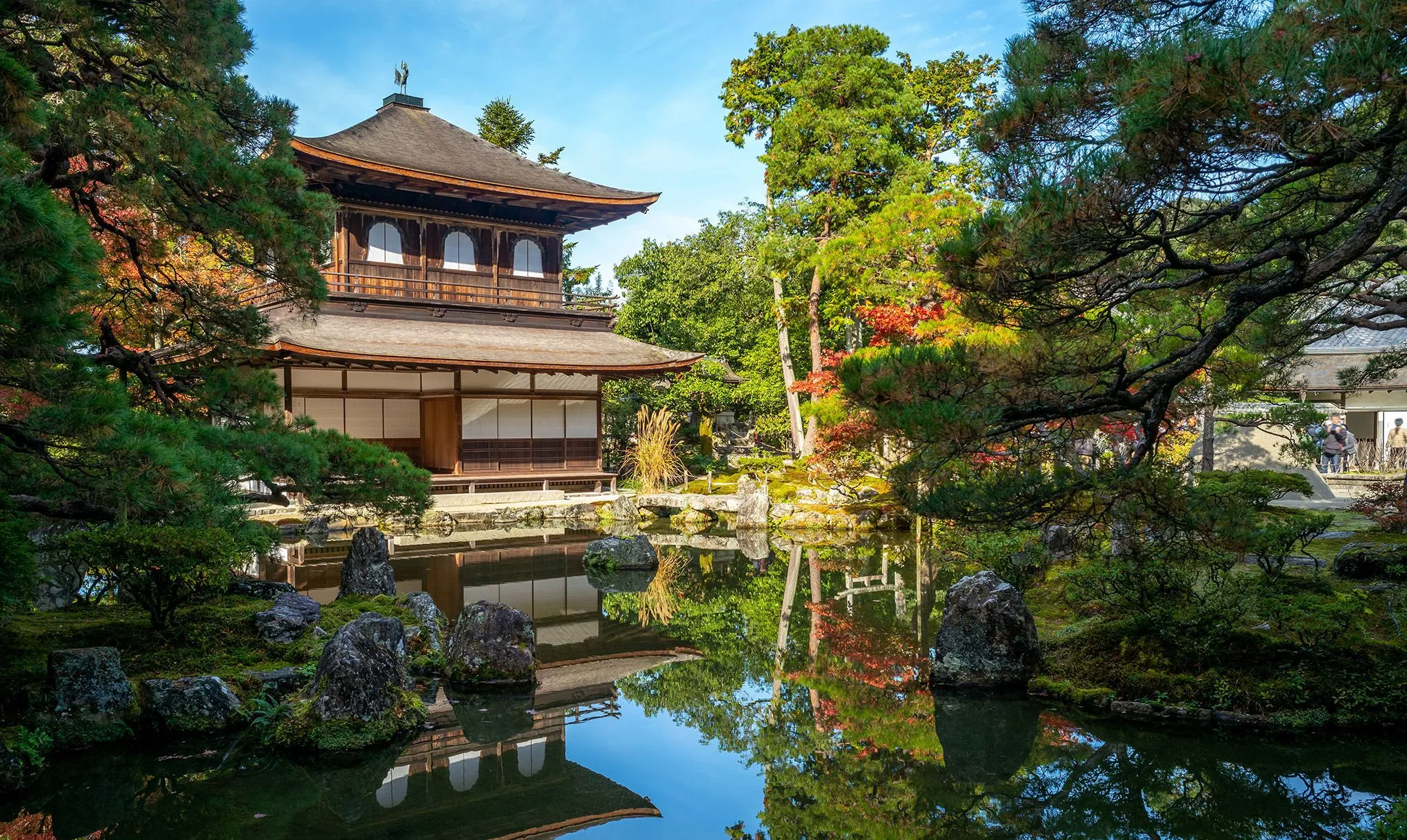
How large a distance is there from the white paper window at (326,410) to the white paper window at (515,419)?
2.67m

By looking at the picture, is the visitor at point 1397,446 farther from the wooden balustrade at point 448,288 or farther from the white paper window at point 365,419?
the white paper window at point 365,419

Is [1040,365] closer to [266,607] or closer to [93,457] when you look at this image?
[93,457]

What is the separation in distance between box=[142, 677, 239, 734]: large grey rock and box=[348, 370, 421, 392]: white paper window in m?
11.3

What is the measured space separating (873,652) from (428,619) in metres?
3.34

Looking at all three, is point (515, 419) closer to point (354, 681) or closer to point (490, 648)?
point (490, 648)

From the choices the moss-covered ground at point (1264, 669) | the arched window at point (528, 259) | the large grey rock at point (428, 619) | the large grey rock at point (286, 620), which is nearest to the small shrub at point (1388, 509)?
the moss-covered ground at point (1264, 669)

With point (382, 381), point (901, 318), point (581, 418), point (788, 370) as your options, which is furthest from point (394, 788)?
point (788, 370)

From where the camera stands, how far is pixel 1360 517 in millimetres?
9570

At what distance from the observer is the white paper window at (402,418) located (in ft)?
54.9

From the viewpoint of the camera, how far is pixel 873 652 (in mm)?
6547

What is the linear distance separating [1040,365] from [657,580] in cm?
658

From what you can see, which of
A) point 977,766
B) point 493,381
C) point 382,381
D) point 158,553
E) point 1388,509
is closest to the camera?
point 977,766

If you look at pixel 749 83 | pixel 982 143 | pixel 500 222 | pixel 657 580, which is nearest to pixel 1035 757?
pixel 982 143

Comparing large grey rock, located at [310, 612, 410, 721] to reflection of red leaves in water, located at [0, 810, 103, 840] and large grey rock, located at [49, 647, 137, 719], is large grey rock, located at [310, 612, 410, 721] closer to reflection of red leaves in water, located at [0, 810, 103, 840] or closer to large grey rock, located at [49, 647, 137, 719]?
large grey rock, located at [49, 647, 137, 719]
